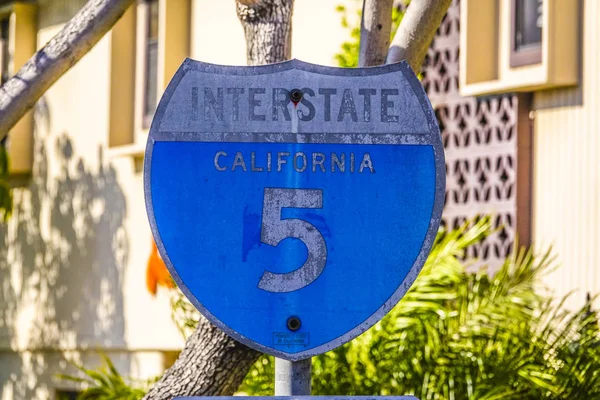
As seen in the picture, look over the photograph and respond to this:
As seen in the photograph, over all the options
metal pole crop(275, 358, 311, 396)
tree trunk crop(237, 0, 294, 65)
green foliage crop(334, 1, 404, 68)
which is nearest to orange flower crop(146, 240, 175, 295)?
green foliage crop(334, 1, 404, 68)

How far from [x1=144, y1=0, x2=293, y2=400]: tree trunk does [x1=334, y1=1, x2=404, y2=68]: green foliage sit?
3.70m

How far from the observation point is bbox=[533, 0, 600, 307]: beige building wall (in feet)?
27.0

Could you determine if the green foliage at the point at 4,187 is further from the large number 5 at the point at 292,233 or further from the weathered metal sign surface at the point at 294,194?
the large number 5 at the point at 292,233

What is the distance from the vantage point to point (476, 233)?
315 inches

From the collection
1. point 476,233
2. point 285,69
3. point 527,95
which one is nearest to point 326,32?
point 527,95

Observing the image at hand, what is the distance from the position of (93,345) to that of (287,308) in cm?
1034

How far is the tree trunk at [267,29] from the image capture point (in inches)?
224

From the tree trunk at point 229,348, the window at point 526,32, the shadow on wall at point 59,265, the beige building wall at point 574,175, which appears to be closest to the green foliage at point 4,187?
the shadow on wall at point 59,265

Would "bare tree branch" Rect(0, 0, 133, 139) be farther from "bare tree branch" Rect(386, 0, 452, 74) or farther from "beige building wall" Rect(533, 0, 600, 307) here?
"beige building wall" Rect(533, 0, 600, 307)

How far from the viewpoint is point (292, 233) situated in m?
3.03

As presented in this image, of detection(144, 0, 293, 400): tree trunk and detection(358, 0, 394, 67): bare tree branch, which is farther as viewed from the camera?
detection(144, 0, 293, 400): tree trunk

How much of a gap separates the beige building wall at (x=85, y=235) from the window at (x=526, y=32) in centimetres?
316

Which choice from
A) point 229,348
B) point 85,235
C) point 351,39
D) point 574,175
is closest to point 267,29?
point 229,348

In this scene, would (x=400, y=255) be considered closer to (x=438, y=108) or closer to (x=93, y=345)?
(x=438, y=108)
